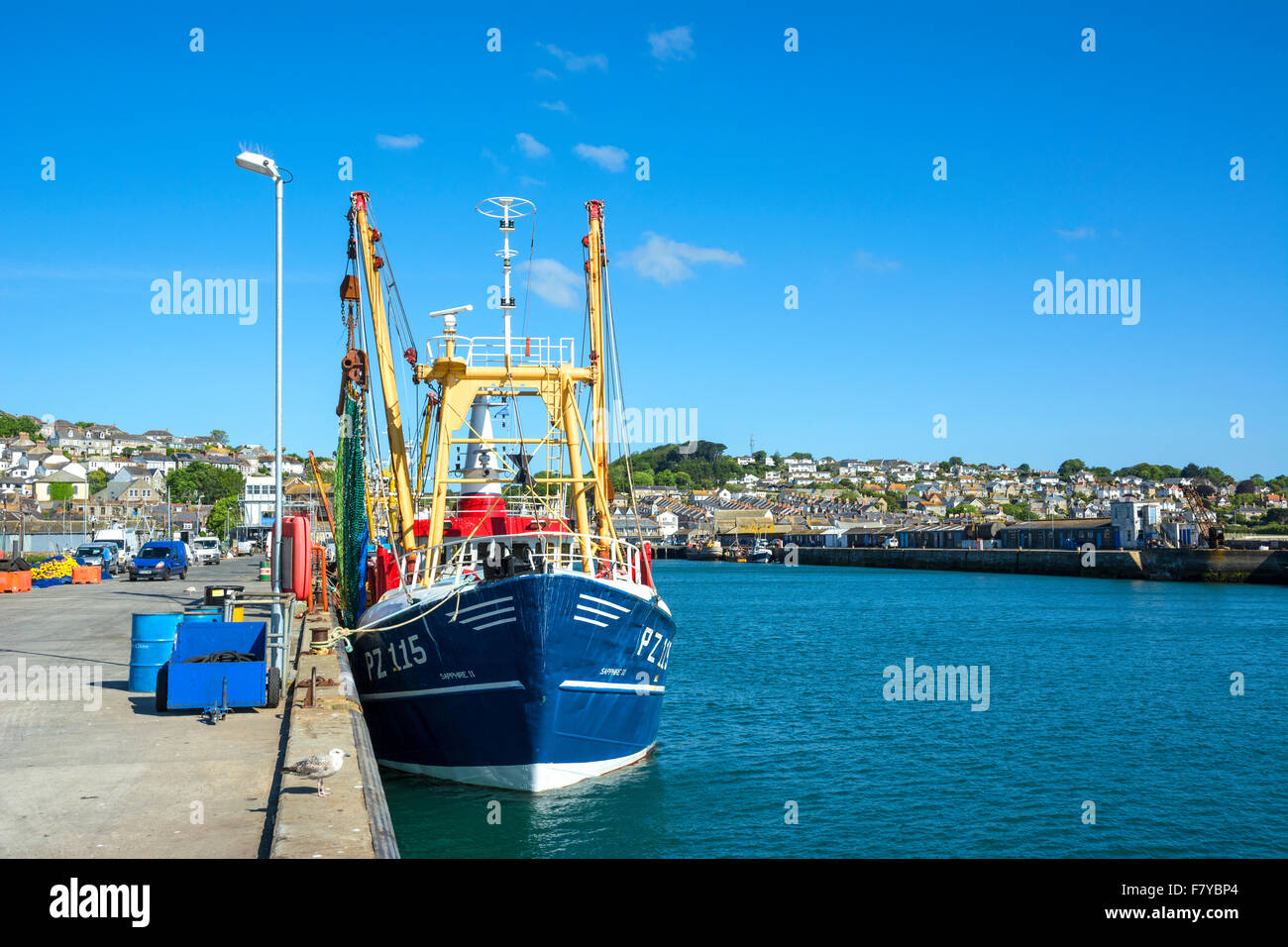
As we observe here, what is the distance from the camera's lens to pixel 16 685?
14406 millimetres

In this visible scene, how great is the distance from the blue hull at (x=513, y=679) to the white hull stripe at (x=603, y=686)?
0.03 m

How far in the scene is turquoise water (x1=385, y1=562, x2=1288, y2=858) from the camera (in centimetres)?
1512

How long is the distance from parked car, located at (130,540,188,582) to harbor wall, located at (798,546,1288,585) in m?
79.2

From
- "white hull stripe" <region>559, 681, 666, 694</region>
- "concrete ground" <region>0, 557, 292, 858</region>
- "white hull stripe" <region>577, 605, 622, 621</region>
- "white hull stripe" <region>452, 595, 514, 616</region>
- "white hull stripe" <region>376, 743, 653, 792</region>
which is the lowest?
"white hull stripe" <region>376, 743, 653, 792</region>

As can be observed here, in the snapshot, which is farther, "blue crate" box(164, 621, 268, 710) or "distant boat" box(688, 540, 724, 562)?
"distant boat" box(688, 540, 724, 562)

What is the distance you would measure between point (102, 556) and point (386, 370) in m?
32.5

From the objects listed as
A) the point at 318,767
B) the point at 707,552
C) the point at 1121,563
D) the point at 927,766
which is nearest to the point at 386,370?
the point at 927,766

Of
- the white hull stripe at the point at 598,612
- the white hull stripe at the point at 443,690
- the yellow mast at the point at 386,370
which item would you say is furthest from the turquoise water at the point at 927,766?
the yellow mast at the point at 386,370

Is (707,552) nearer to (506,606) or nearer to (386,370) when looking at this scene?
(386,370)

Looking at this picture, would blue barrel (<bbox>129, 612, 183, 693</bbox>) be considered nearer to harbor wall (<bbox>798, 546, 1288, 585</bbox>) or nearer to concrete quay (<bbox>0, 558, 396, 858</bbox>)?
concrete quay (<bbox>0, 558, 396, 858</bbox>)

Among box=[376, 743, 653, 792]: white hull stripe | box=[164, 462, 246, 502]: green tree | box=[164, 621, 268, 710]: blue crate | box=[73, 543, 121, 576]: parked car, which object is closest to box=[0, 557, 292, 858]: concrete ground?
box=[164, 621, 268, 710]: blue crate
